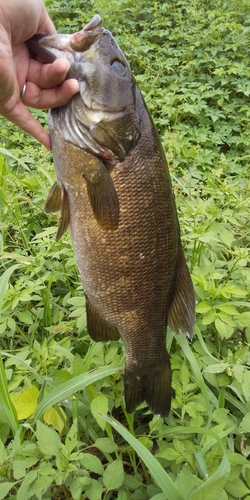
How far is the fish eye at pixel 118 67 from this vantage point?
1.47m

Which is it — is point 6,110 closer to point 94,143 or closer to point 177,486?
point 94,143

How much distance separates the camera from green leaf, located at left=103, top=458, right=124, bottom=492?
1.28 meters

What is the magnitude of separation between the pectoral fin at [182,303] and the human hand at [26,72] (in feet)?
2.59

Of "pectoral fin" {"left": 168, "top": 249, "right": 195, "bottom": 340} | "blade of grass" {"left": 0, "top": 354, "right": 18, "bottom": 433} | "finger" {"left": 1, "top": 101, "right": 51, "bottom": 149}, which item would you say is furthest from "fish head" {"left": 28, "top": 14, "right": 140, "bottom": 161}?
"blade of grass" {"left": 0, "top": 354, "right": 18, "bottom": 433}

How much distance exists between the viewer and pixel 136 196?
1.42m

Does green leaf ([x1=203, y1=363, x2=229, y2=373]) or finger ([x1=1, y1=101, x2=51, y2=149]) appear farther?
finger ([x1=1, y1=101, x2=51, y2=149])

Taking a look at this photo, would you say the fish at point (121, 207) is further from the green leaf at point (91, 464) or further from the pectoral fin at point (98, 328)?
the green leaf at point (91, 464)

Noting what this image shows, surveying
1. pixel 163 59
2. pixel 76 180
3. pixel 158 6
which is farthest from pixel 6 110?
Result: pixel 158 6

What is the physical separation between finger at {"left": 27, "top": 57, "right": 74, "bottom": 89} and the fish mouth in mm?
42

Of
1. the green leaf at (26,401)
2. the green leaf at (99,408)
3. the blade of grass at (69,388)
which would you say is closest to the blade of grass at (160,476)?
the green leaf at (99,408)

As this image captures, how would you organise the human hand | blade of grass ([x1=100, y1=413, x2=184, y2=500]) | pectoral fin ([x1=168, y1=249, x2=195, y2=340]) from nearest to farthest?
1. blade of grass ([x1=100, y1=413, x2=184, y2=500])
2. the human hand
3. pectoral fin ([x1=168, y1=249, x2=195, y2=340])

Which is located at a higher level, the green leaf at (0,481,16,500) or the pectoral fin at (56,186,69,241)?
the pectoral fin at (56,186,69,241)

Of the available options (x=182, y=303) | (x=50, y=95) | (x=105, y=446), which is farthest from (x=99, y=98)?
(x=105, y=446)

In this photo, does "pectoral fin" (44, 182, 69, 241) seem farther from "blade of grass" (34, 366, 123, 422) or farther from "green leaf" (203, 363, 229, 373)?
"green leaf" (203, 363, 229, 373)
